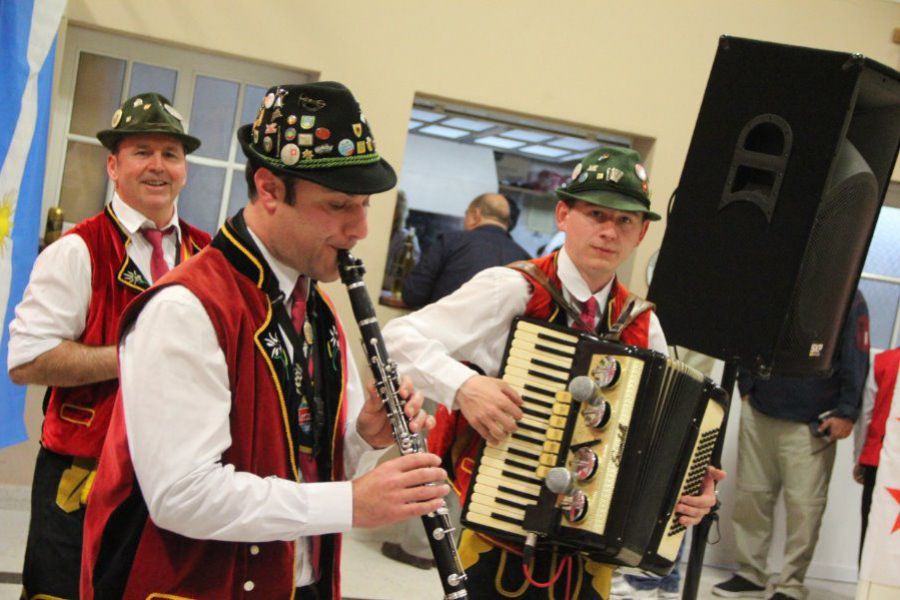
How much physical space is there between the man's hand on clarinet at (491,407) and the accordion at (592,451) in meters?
0.02

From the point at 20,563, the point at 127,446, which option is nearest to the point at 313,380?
the point at 127,446

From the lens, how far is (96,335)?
2582 millimetres

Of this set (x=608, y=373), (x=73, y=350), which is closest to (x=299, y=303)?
(x=608, y=373)

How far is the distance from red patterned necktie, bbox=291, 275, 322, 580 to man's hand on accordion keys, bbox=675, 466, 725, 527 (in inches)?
38.5

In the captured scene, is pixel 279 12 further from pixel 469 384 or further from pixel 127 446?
pixel 127 446

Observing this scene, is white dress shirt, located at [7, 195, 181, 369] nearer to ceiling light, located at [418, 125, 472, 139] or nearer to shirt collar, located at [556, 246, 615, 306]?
shirt collar, located at [556, 246, 615, 306]

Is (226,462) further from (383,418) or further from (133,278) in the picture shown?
(133,278)

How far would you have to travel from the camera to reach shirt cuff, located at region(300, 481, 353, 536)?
1.52m

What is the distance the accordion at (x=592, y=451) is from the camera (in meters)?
2.33

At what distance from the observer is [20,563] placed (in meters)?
4.32

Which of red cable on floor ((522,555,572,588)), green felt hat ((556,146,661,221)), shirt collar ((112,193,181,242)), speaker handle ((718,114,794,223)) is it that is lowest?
red cable on floor ((522,555,572,588))

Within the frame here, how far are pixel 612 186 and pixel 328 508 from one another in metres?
1.29

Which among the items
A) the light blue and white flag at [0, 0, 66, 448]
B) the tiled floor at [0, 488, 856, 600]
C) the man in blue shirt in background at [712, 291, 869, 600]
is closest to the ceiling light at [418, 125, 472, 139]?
the man in blue shirt in background at [712, 291, 869, 600]

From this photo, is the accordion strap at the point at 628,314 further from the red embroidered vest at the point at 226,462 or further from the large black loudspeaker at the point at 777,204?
the red embroidered vest at the point at 226,462
